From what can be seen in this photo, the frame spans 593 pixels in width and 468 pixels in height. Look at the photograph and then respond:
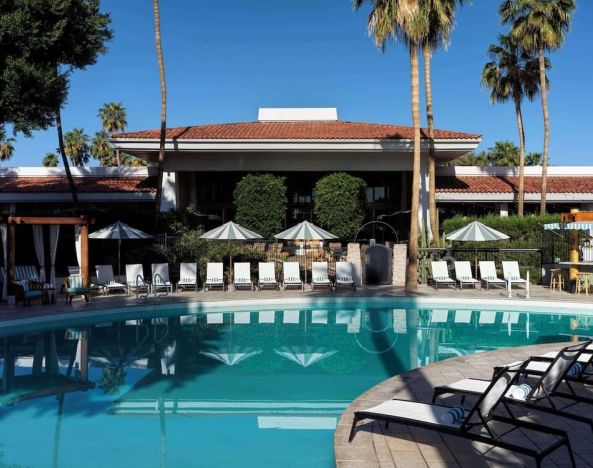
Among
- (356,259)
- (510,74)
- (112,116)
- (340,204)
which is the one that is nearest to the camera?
(356,259)

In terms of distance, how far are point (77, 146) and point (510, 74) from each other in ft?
132

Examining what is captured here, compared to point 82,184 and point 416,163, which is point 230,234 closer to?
point 416,163

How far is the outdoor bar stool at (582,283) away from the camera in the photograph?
54.6 ft

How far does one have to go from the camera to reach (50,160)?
52.7 m

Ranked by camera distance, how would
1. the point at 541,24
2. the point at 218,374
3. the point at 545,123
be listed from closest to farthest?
1. the point at 218,374
2. the point at 541,24
3. the point at 545,123

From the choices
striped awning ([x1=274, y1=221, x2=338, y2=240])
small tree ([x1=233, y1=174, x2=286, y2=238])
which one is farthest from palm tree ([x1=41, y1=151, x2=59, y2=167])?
striped awning ([x1=274, y1=221, x2=338, y2=240])

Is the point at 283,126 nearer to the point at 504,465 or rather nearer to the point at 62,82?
the point at 62,82

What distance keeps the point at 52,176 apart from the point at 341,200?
15.3 m

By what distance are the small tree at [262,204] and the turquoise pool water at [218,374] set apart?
8816mm

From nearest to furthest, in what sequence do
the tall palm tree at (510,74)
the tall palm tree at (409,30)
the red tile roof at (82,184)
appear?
the tall palm tree at (409,30)
the red tile roof at (82,184)
the tall palm tree at (510,74)

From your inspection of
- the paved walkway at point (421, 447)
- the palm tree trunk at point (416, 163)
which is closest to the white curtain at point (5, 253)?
the palm tree trunk at point (416, 163)

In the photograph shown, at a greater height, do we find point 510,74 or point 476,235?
point 510,74

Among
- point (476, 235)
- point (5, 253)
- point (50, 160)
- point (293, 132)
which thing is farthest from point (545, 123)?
point (50, 160)

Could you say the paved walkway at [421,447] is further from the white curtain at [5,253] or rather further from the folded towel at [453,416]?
the white curtain at [5,253]
